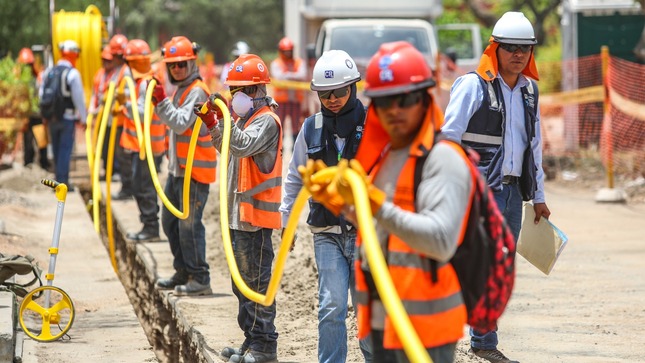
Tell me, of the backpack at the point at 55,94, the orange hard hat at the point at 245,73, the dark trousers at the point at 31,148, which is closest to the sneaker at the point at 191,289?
the orange hard hat at the point at 245,73

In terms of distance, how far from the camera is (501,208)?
23.4ft

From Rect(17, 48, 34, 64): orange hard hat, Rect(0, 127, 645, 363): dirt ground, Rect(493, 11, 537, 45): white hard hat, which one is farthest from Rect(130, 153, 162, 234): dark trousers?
Rect(17, 48, 34, 64): orange hard hat

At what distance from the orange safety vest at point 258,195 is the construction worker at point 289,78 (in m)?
13.2

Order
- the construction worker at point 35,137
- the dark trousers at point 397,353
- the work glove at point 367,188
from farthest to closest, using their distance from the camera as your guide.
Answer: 1. the construction worker at point 35,137
2. the dark trousers at point 397,353
3. the work glove at point 367,188

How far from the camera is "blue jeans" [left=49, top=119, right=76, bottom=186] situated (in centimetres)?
1669

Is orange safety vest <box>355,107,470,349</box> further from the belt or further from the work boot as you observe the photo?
the work boot

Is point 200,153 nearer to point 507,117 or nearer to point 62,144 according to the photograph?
point 507,117

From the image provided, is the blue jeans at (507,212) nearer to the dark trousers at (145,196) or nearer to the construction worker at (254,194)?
the construction worker at (254,194)

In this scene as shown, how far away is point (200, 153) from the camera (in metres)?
9.56

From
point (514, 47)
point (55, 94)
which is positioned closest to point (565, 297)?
point (514, 47)

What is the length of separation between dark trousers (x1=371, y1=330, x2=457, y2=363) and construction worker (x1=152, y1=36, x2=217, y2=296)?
188 inches

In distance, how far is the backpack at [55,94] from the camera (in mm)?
16484

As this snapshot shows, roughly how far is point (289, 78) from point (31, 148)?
4.62 m

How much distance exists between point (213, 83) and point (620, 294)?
74.0ft
